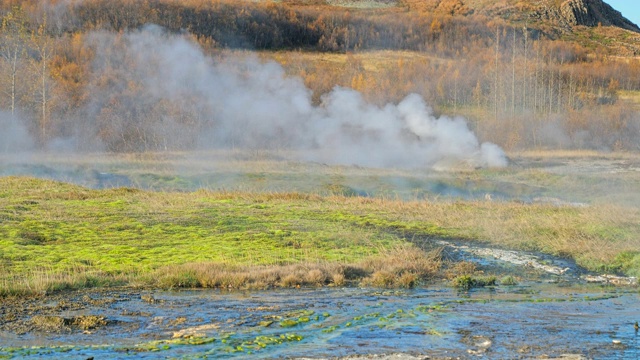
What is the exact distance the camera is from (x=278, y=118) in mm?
53219

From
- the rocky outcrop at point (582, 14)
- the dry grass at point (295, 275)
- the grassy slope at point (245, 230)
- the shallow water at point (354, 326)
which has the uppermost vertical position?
the rocky outcrop at point (582, 14)

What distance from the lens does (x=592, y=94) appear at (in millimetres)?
96125

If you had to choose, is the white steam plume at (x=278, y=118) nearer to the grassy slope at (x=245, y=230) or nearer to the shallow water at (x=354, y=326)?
the grassy slope at (x=245, y=230)

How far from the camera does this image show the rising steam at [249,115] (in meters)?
52.2

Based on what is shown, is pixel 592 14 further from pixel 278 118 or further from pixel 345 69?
pixel 278 118

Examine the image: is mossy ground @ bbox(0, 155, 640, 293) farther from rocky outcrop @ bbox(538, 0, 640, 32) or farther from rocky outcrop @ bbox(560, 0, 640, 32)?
rocky outcrop @ bbox(560, 0, 640, 32)

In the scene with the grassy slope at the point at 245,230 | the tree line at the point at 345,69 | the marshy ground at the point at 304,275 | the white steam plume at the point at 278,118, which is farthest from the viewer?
the tree line at the point at 345,69

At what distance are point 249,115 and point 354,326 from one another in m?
44.3

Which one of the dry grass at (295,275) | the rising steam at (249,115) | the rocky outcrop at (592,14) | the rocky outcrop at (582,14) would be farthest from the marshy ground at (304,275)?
the rocky outcrop at (592,14)

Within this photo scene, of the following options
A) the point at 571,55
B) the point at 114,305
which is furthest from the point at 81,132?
the point at 571,55

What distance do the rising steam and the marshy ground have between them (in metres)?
19.5

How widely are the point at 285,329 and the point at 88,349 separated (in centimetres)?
315

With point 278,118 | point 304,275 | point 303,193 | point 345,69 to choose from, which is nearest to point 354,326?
point 304,275

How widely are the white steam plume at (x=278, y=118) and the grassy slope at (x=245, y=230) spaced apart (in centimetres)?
2077
